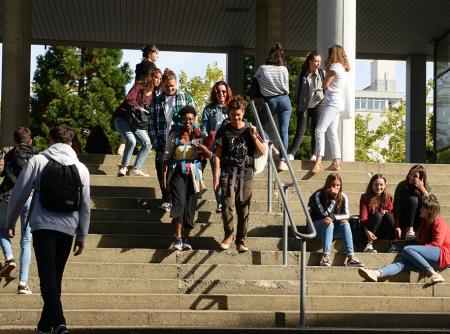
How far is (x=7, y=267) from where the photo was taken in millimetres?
11266

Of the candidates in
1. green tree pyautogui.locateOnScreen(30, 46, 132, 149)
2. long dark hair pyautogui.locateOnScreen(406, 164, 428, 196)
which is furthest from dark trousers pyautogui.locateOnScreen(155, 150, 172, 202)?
green tree pyautogui.locateOnScreen(30, 46, 132, 149)

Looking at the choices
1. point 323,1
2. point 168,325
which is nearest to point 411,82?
point 323,1

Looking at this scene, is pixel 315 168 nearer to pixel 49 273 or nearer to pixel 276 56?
pixel 276 56

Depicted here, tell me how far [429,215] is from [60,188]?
4802 millimetres

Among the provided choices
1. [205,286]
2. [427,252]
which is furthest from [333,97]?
[205,286]

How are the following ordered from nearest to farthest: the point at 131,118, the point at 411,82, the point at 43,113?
the point at 131,118, the point at 411,82, the point at 43,113

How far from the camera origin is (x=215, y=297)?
36.2ft

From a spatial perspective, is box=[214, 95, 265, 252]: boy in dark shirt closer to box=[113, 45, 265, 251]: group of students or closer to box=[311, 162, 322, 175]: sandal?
box=[113, 45, 265, 251]: group of students

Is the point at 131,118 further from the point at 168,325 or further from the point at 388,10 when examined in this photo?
the point at 388,10

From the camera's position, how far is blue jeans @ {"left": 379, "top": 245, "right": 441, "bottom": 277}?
1180 cm

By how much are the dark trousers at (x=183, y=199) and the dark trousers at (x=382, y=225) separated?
2139 millimetres

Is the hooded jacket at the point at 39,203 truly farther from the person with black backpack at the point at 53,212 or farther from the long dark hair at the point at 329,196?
the long dark hair at the point at 329,196

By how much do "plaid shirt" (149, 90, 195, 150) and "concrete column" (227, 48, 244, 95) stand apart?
1644 cm

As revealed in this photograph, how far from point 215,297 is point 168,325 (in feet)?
2.80
